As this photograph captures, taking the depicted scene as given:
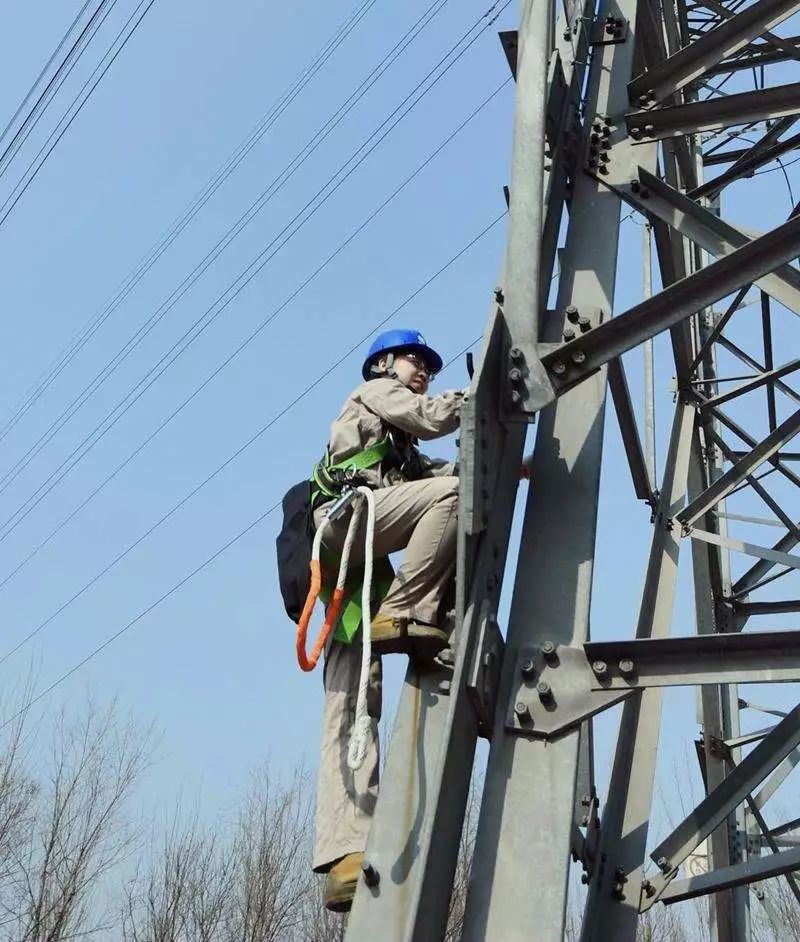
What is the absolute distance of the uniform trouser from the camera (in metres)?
3.46

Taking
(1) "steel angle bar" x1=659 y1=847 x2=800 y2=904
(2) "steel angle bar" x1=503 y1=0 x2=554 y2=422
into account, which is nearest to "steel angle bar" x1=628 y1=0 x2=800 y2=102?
(2) "steel angle bar" x1=503 y1=0 x2=554 y2=422

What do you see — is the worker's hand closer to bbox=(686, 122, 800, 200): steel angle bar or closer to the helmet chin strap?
the helmet chin strap

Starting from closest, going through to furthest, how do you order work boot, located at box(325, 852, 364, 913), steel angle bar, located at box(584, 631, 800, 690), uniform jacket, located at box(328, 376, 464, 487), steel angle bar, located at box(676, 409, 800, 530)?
steel angle bar, located at box(584, 631, 800, 690)
work boot, located at box(325, 852, 364, 913)
uniform jacket, located at box(328, 376, 464, 487)
steel angle bar, located at box(676, 409, 800, 530)

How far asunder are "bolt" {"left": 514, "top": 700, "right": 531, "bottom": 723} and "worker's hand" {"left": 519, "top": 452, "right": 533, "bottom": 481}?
2.51ft

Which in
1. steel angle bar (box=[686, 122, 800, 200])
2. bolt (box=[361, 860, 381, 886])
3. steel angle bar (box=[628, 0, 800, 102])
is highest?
steel angle bar (box=[686, 122, 800, 200])

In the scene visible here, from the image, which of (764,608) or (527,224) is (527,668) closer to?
(527,224)

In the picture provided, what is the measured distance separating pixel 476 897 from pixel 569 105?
2938mm

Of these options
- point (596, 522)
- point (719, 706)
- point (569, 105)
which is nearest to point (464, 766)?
point (596, 522)

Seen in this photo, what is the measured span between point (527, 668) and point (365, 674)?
0.46 meters

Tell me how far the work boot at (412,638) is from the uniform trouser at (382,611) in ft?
0.12

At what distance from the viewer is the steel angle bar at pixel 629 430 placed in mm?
4562

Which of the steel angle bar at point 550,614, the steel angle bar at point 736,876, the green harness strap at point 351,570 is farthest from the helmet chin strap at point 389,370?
the steel angle bar at point 736,876

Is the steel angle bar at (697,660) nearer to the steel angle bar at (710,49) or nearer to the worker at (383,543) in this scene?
the worker at (383,543)

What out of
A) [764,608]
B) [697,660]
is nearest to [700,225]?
[697,660]
